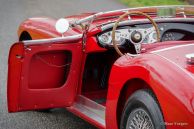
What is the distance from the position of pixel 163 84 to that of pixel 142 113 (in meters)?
0.38

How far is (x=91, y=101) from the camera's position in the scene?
5.39 metres

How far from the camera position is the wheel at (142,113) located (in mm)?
3963

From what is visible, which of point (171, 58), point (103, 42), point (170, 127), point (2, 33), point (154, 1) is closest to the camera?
point (170, 127)

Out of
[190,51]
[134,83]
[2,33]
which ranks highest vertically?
[190,51]

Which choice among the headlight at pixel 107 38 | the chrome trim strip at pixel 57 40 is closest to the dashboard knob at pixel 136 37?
the headlight at pixel 107 38

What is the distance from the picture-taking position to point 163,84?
3912 mm

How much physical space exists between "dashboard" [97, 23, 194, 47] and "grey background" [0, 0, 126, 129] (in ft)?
3.94

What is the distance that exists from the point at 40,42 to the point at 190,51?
1485 millimetres

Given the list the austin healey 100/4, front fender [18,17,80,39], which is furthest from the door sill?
front fender [18,17,80,39]

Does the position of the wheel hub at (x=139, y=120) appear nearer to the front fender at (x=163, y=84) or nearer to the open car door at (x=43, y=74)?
the front fender at (x=163, y=84)

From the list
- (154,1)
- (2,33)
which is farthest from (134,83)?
(154,1)

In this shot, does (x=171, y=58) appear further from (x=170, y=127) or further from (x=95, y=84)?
(x=95, y=84)

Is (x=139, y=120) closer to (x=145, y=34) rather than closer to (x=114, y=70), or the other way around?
(x=114, y=70)

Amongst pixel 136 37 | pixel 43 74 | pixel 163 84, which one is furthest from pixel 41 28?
pixel 163 84
